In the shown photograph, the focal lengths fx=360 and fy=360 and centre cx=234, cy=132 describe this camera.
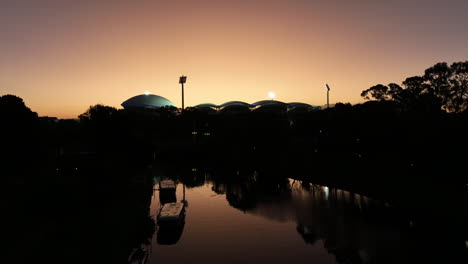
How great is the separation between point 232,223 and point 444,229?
67.1 ft

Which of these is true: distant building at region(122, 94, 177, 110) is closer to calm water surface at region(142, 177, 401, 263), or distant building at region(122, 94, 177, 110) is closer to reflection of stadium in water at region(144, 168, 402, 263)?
reflection of stadium in water at region(144, 168, 402, 263)

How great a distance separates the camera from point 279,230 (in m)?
36.7

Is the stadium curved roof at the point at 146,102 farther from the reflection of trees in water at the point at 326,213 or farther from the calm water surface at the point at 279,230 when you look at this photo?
the calm water surface at the point at 279,230

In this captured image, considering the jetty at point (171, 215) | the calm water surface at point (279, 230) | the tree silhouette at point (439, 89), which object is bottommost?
the calm water surface at point (279, 230)

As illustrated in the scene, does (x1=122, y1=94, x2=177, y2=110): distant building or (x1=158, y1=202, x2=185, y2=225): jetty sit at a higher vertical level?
(x1=122, y1=94, x2=177, y2=110): distant building

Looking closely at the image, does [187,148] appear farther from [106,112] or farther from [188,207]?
[188,207]

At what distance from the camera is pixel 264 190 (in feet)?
186

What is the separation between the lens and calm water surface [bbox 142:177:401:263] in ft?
97.3

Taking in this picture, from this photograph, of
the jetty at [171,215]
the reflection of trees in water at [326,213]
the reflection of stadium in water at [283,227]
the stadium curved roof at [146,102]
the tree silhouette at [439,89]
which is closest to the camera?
the reflection of stadium in water at [283,227]

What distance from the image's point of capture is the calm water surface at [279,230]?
97.3ft

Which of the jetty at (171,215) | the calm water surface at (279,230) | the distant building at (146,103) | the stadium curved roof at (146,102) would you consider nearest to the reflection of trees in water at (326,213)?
the calm water surface at (279,230)

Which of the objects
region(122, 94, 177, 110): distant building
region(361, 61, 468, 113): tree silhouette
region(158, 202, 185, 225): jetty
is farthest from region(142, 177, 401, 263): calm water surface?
region(122, 94, 177, 110): distant building

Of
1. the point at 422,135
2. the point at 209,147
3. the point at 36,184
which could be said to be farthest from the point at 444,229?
the point at 209,147

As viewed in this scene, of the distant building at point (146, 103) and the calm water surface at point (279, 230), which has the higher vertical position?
the distant building at point (146, 103)
